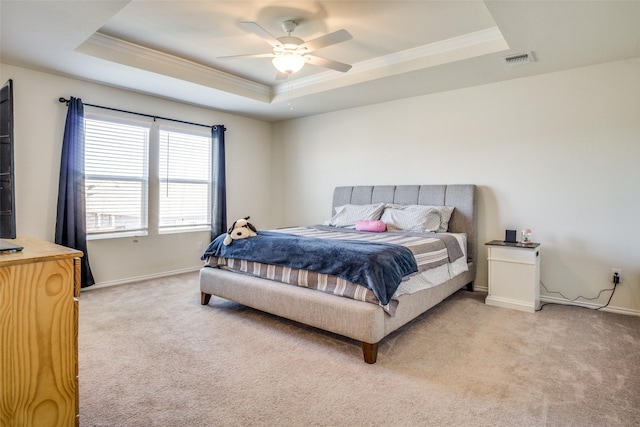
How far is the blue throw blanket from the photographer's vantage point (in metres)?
2.35

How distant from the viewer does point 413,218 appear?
4016 millimetres

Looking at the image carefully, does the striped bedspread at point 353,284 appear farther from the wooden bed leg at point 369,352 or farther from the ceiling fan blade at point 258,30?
the ceiling fan blade at point 258,30

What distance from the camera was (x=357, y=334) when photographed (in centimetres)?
235

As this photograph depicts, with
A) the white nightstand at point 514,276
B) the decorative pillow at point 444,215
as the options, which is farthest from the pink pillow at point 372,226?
the white nightstand at point 514,276

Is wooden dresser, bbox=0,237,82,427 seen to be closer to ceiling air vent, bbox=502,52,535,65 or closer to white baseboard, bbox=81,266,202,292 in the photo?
white baseboard, bbox=81,266,202,292

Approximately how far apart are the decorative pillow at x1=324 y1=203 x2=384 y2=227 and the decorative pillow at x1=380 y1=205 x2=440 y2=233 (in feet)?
0.46

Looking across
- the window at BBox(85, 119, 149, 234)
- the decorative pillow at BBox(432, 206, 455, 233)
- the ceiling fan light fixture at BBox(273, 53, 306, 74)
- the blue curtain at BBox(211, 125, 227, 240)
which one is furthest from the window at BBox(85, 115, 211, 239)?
the decorative pillow at BBox(432, 206, 455, 233)

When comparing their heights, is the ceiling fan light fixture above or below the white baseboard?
above

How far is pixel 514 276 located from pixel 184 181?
435cm

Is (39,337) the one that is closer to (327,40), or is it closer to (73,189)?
(327,40)

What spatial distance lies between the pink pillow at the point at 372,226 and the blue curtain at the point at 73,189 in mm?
3153

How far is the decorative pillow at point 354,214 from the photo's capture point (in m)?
4.39

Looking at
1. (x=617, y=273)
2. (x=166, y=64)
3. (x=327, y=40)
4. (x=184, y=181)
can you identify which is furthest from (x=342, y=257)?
(x=184, y=181)

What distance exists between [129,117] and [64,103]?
0.68m
